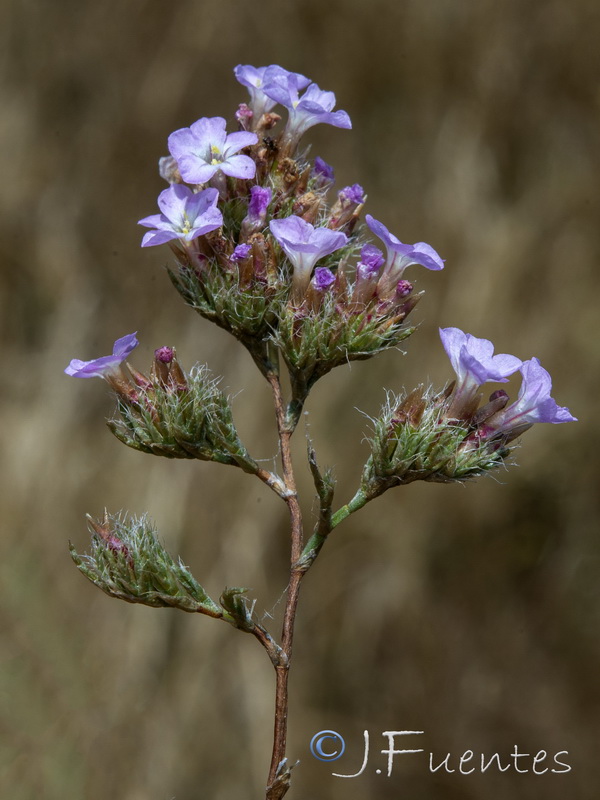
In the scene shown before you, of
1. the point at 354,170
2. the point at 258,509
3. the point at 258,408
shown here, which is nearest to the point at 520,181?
the point at 354,170

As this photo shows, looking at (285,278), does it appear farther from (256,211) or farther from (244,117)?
(244,117)

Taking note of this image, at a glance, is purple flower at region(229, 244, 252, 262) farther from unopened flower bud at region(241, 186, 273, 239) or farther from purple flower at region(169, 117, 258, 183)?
purple flower at region(169, 117, 258, 183)

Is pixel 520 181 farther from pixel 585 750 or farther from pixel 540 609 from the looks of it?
pixel 585 750

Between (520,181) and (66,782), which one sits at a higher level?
(520,181)

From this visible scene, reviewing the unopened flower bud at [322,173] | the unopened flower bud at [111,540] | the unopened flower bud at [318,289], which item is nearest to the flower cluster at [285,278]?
the unopened flower bud at [318,289]

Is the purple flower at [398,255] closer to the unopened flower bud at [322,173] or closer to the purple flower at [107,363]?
the unopened flower bud at [322,173]

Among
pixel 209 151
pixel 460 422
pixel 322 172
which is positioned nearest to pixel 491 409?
pixel 460 422

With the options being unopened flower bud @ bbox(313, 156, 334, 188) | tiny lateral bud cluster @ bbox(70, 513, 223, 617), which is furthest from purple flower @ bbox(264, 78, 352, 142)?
tiny lateral bud cluster @ bbox(70, 513, 223, 617)
